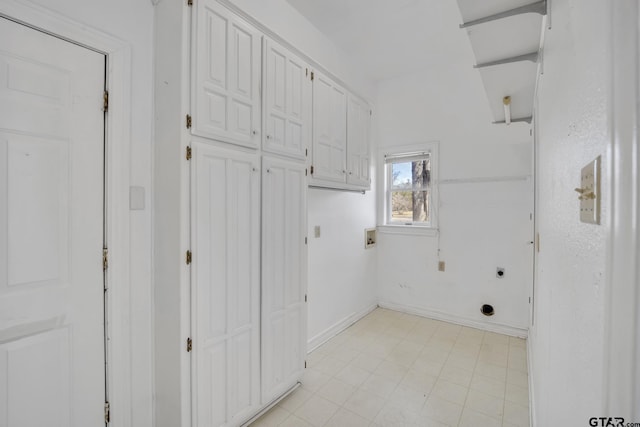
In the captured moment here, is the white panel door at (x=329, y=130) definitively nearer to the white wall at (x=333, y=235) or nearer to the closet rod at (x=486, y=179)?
the white wall at (x=333, y=235)

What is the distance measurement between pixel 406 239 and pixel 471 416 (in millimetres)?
2070


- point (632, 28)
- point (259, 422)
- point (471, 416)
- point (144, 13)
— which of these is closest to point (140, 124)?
point (144, 13)

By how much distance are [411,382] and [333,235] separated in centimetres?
151

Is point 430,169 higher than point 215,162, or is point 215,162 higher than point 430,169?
point 430,169

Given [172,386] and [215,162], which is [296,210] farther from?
[172,386]

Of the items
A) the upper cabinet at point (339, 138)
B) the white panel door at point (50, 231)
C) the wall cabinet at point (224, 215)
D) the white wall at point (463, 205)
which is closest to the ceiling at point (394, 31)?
the white wall at point (463, 205)

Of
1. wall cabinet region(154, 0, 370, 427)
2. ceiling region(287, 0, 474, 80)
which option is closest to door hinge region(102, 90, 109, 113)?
wall cabinet region(154, 0, 370, 427)

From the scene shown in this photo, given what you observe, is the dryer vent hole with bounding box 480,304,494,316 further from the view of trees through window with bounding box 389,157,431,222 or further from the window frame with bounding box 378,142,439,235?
the view of trees through window with bounding box 389,157,431,222

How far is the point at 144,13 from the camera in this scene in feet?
5.16

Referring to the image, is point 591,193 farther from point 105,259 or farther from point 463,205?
point 463,205

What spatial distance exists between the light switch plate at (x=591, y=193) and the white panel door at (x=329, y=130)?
6.48 feet

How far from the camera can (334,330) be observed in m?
3.08

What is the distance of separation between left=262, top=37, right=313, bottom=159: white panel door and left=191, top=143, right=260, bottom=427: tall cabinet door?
0.92 ft

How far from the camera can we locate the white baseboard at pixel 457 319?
3.05 m
